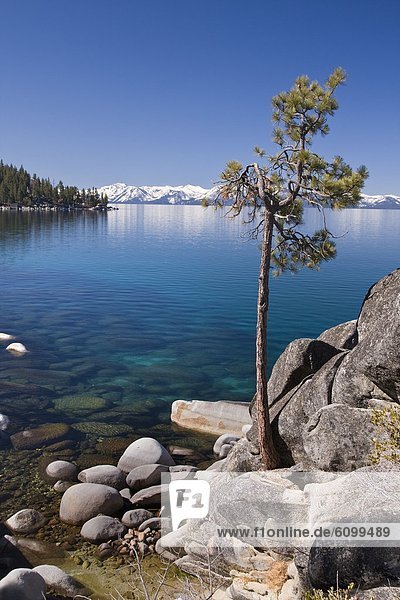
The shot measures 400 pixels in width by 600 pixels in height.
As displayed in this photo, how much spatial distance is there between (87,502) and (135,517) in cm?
173

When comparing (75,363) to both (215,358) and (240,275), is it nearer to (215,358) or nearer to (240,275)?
(215,358)

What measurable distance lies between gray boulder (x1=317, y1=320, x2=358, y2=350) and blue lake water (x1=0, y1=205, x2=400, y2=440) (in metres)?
5.42

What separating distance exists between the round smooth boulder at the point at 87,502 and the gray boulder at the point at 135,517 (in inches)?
26.8

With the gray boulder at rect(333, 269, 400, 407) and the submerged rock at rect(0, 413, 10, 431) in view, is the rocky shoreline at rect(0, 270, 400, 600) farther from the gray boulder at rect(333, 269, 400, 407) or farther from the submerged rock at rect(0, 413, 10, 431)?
the submerged rock at rect(0, 413, 10, 431)

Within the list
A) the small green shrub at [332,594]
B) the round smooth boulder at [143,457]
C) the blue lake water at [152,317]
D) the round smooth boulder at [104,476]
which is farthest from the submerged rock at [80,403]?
the small green shrub at [332,594]

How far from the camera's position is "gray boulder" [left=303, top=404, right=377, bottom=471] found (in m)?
12.8

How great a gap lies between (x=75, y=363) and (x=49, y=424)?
378 inches

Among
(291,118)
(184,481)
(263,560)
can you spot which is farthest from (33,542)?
(291,118)

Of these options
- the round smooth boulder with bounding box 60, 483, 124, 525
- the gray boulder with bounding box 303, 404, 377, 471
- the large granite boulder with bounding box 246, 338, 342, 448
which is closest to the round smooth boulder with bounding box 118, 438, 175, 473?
the round smooth boulder with bounding box 60, 483, 124, 525

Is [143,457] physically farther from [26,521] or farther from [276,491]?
[276,491]

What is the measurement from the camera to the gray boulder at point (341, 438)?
12.8 metres

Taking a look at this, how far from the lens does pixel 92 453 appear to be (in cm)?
2075

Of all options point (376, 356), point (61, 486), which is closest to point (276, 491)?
point (376, 356)

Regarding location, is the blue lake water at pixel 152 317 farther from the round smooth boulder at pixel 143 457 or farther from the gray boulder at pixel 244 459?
the gray boulder at pixel 244 459
